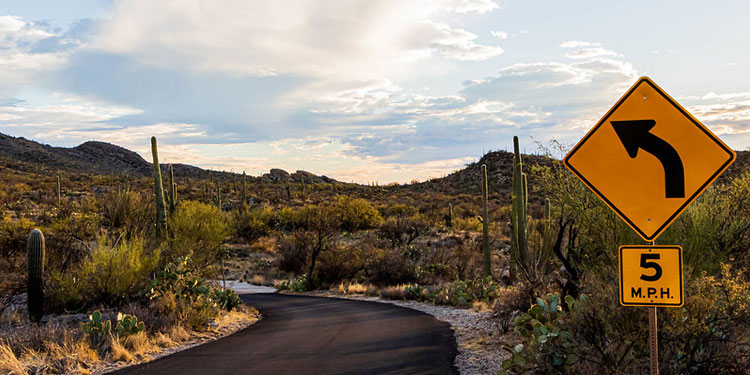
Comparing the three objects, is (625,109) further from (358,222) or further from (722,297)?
(358,222)

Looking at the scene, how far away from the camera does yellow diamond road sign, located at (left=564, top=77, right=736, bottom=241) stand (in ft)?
17.4

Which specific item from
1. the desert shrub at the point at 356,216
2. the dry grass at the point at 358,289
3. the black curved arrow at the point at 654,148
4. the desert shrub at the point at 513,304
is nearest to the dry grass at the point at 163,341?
the desert shrub at the point at 513,304

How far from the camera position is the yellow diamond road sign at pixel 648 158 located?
5.30m

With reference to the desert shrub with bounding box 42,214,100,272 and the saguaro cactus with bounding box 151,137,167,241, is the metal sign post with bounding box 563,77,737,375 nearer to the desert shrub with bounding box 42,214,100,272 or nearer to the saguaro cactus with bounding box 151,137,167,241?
the desert shrub with bounding box 42,214,100,272

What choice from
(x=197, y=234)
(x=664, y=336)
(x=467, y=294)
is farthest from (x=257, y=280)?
(x=664, y=336)

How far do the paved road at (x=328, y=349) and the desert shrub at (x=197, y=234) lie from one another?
373cm

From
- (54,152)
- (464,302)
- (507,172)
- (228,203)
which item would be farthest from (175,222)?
(54,152)

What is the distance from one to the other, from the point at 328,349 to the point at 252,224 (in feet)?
118

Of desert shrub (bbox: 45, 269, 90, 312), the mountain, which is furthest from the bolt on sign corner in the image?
the mountain

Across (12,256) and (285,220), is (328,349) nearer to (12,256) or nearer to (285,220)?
(12,256)

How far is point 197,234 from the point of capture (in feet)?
66.5

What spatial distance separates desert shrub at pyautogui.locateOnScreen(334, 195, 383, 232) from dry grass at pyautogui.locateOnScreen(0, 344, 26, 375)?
3521cm

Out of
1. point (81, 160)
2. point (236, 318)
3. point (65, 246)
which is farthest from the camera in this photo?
point (81, 160)

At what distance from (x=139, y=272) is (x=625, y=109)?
1242 centimetres
